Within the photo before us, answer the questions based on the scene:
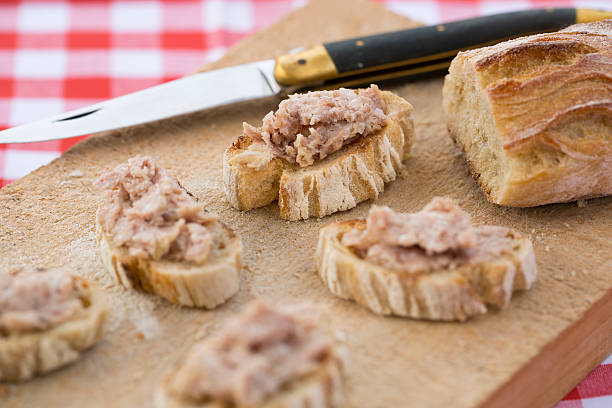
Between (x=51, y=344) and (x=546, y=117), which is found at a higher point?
(x=546, y=117)

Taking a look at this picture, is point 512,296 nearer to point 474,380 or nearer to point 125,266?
point 474,380

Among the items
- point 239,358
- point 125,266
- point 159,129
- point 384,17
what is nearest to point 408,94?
point 384,17

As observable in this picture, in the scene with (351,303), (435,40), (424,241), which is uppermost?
(435,40)

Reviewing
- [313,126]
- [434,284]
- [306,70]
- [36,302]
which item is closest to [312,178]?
[313,126]

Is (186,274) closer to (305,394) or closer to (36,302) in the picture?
(36,302)

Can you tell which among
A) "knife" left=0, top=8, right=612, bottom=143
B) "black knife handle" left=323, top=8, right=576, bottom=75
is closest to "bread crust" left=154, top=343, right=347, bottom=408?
"knife" left=0, top=8, right=612, bottom=143

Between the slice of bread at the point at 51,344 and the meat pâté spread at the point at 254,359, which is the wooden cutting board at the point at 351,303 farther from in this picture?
the meat pâté spread at the point at 254,359

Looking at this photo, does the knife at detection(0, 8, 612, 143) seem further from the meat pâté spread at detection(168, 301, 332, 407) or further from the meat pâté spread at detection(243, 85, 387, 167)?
the meat pâté spread at detection(168, 301, 332, 407)
